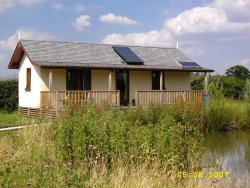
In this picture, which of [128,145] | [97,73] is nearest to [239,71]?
[97,73]

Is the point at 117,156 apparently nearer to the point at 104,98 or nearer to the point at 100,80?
the point at 104,98

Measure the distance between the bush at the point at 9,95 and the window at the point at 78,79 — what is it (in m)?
4.75

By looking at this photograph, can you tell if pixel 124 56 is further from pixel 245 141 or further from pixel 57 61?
pixel 245 141

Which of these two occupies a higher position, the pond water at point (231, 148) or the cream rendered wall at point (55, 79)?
the cream rendered wall at point (55, 79)

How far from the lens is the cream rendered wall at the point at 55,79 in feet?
87.6

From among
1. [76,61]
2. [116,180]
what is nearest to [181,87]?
[76,61]

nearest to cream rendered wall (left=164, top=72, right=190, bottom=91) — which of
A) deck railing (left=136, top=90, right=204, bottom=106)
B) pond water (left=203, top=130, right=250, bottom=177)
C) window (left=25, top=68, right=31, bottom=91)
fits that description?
deck railing (left=136, top=90, right=204, bottom=106)

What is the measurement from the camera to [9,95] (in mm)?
30094

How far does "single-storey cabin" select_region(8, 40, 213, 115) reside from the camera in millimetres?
25828

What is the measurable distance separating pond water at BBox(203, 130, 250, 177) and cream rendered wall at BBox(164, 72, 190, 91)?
7038 millimetres

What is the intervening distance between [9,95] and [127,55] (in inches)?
326

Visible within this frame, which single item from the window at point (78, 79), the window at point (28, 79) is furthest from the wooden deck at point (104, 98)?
the window at point (78, 79)

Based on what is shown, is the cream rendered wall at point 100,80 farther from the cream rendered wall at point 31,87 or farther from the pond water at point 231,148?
the pond water at point 231,148
